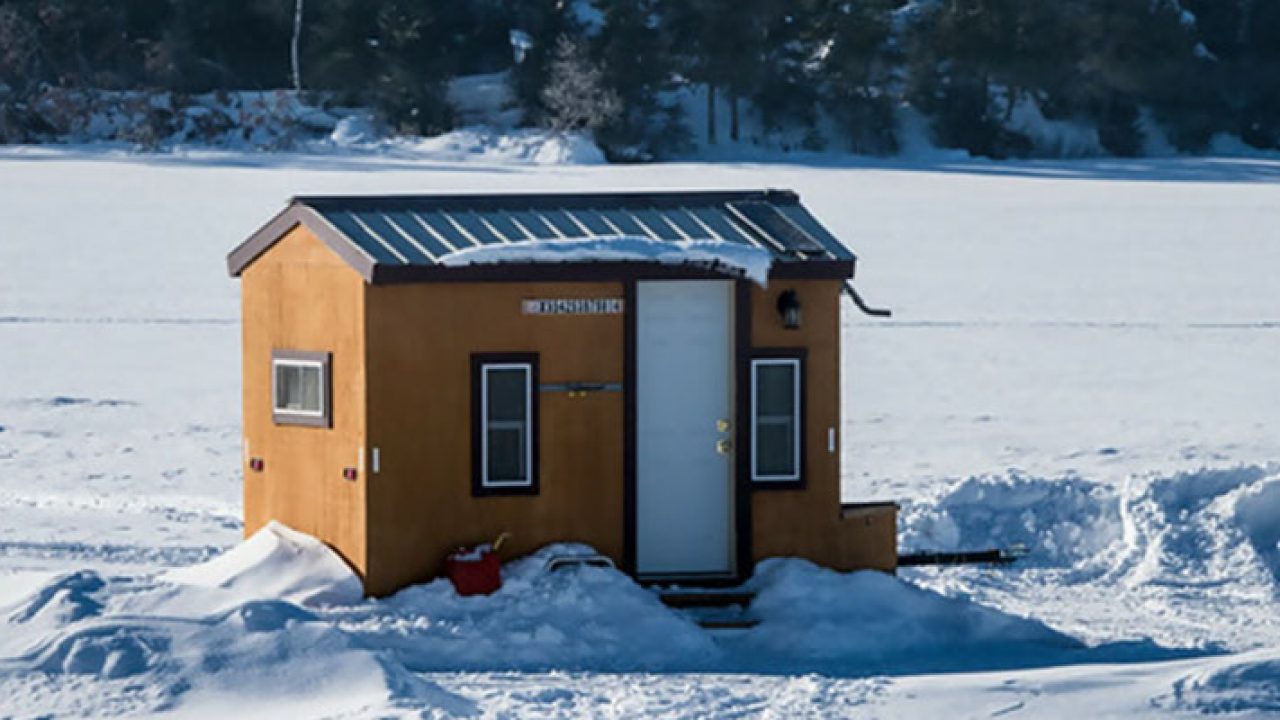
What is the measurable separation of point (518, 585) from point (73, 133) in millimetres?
40918

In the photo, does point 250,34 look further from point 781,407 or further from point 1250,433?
point 781,407

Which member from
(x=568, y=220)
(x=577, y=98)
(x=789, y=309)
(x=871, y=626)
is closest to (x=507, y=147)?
(x=577, y=98)

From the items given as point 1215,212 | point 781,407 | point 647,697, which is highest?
point 1215,212

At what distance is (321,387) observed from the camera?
49.8 ft

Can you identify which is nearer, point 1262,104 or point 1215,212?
point 1215,212

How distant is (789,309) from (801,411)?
24.0 inches

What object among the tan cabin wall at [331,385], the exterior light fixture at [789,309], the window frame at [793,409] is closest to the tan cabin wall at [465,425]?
the tan cabin wall at [331,385]

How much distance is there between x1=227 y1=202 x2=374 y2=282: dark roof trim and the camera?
14.7 meters

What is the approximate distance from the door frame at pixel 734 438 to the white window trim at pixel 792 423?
0.04m

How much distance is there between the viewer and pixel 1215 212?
4028 cm

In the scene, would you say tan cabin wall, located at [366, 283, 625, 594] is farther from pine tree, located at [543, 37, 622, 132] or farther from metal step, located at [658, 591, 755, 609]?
pine tree, located at [543, 37, 622, 132]

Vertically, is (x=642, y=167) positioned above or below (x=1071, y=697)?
above

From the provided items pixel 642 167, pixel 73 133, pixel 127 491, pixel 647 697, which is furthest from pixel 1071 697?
pixel 73 133

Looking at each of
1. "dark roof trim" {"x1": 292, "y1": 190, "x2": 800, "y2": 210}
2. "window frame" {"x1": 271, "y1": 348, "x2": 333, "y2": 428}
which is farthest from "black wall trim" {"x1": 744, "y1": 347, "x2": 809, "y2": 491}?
"window frame" {"x1": 271, "y1": 348, "x2": 333, "y2": 428}
